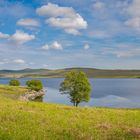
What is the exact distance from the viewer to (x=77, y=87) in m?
A: 95.6

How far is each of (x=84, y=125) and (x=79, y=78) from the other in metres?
78.1

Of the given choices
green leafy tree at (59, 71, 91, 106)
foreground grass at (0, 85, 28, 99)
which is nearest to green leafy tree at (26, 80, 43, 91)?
foreground grass at (0, 85, 28, 99)

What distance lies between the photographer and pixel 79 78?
9700 centimetres

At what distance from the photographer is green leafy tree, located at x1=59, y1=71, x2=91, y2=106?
9550cm

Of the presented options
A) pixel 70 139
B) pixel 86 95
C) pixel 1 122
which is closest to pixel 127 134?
pixel 70 139

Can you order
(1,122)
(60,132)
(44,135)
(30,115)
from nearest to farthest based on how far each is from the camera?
(44,135) → (60,132) → (1,122) → (30,115)

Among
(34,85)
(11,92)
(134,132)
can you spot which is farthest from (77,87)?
(134,132)

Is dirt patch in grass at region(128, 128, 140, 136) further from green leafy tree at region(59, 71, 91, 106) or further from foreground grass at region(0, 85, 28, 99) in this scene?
foreground grass at region(0, 85, 28, 99)

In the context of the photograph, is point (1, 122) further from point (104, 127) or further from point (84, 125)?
point (104, 127)

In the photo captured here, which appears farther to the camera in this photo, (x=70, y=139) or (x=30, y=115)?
(x=30, y=115)

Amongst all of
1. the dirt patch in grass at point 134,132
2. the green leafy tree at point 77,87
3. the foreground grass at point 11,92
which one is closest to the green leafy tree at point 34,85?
the foreground grass at point 11,92

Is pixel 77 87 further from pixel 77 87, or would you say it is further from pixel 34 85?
pixel 34 85

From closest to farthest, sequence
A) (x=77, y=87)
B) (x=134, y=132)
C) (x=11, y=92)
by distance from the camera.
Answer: (x=134, y=132) → (x=77, y=87) → (x=11, y=92)

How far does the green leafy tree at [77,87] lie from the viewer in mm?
95500
